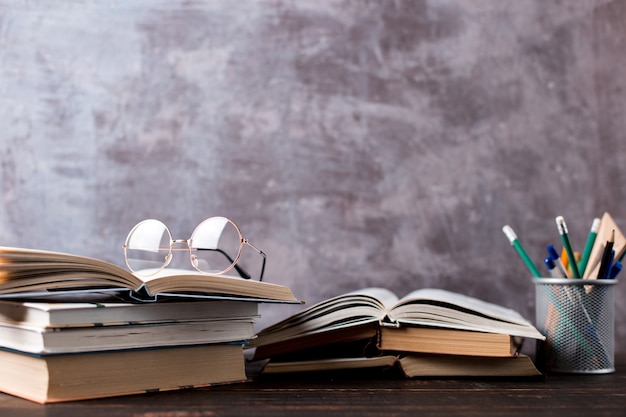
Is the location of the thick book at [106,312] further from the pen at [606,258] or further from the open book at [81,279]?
the pen at [606,258]

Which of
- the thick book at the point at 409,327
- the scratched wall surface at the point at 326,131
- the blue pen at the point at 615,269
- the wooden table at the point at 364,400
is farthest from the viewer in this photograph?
the scratched wall surface at the point at 326,131

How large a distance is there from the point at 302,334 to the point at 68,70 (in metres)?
0.88

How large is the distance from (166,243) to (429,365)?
465 mm

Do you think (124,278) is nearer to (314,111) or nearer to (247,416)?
(247,416)

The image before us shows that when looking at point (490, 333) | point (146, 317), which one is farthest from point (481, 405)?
point (146, 317)

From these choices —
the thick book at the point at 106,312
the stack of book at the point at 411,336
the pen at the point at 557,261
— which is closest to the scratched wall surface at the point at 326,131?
the pen at the point at 557,261

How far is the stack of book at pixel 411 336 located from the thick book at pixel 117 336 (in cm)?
11

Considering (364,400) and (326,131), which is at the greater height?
(326,131)

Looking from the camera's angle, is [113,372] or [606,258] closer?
[113,372]

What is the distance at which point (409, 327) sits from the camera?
1.18m

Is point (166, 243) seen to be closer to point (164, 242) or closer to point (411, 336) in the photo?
point (164, 242)

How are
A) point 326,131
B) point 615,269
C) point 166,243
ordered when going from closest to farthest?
point 166,243 < point 615,269 < point 326,131

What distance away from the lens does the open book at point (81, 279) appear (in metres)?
0.95

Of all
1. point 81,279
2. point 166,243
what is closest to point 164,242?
point 166,243
